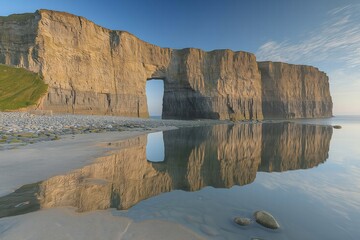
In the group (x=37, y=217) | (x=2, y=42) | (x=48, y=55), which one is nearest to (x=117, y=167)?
(x=37, y=217)

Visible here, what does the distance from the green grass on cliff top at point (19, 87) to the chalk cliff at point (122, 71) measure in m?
1.14

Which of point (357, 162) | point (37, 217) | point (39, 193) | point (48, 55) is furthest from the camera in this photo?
point (48, 55)

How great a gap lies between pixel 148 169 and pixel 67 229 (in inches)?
148

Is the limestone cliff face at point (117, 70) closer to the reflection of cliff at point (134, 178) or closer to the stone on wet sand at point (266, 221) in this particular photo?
the reflection of cliff at point (134, 178)

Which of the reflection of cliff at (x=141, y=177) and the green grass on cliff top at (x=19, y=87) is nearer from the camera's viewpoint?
the reflection of cliff at (x=141, y=177)

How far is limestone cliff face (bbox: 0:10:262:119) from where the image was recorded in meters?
29.2

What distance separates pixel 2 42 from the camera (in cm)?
2897

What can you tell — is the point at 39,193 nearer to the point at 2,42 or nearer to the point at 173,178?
the point at 173,178

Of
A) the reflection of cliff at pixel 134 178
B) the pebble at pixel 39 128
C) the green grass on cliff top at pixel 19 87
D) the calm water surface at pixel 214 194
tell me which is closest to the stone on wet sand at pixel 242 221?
the calm water surface at pixel 214 194

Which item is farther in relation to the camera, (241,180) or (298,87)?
(298,87)

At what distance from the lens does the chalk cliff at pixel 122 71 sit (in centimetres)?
2920

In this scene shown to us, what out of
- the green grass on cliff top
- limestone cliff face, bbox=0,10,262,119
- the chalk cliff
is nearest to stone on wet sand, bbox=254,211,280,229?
the green grass on cliff top

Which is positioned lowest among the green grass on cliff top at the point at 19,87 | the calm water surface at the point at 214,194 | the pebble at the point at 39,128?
the calm water surface at the point at 214,194

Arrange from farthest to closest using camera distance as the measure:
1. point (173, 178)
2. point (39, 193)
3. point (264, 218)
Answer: point (173, 178) → point (39, 193) → point (264, 218)
